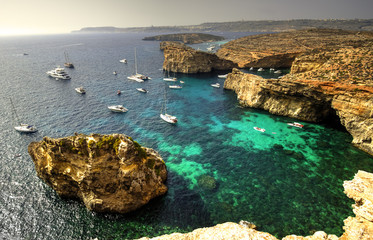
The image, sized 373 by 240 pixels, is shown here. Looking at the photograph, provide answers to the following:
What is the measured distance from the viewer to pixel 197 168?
38.9m

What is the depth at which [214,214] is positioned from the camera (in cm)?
2906

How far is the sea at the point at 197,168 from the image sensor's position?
27663mm

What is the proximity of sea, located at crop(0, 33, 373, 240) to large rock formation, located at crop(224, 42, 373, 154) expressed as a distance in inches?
144

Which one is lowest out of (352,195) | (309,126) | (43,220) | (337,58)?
(43,220)

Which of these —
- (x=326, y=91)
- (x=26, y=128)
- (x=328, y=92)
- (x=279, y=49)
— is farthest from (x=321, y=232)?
(x=279, y=49)

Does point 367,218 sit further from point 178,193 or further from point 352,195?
point 178,193

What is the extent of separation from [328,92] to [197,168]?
125 feet

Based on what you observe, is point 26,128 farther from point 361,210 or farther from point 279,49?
point 279,49

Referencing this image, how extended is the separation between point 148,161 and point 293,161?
3034cm

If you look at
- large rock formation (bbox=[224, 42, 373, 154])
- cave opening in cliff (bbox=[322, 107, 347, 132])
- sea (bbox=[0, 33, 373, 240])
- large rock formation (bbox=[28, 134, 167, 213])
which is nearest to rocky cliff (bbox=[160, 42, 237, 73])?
sea (bbox=[0, 33, 373, 240])

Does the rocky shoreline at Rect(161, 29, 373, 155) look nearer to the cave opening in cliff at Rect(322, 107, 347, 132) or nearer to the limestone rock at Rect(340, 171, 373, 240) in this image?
the cave opening in cliff at Rect(322, 107, 347, 132)

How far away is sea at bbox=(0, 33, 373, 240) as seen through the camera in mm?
27663

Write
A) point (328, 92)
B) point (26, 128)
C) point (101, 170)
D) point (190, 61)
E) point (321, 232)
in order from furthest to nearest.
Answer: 1. point (190, 61)
2. point (26, 128)
3. point (328, 92)
4. point (101, 170)
5. point (321, 232)

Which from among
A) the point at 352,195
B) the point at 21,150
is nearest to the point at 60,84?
the point at 21,150
